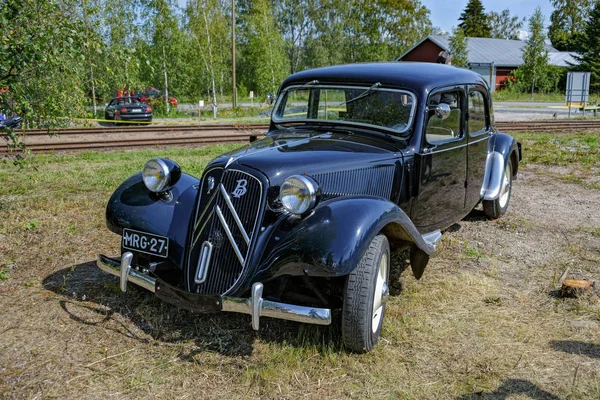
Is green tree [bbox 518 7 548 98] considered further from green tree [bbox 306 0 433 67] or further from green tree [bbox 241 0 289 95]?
green tree [bbox 241 0 289 95]

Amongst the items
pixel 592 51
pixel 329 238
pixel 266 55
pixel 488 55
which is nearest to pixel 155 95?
pixel 266 55

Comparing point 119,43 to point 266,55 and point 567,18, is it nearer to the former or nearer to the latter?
point 266,55

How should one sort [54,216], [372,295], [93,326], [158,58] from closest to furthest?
[372,295]
[93,326]
[54,216]
[158,58]

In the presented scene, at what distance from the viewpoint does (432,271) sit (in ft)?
Answer: 16.2

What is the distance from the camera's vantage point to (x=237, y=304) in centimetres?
320

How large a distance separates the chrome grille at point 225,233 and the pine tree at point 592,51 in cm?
4665

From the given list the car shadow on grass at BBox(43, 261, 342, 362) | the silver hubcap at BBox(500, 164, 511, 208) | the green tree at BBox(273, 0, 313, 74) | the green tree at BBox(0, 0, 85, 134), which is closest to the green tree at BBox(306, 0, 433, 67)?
the green tree at BBox(273, 0, 313, 74)

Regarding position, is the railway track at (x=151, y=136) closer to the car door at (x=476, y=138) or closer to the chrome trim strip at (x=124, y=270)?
the car door at (x=476, y=138)

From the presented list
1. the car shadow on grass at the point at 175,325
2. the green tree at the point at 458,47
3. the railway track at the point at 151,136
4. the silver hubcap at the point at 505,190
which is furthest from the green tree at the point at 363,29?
the car shadow on grass at the point at 175,325

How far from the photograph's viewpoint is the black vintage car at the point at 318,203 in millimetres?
3303

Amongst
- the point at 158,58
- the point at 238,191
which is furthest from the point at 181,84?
the point at 238,191

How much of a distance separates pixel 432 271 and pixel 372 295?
177cm

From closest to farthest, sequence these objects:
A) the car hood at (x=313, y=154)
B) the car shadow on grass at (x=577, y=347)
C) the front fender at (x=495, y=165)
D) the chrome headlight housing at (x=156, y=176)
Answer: the car shadow on grass at (x=577, y=347), the car hood at (x=313, y=154), the chrome headlight housing at (x=156, y=176), the front fender at (x=495, y=165)

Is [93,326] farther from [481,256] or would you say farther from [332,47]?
[332,47]
